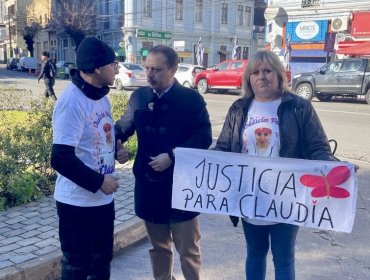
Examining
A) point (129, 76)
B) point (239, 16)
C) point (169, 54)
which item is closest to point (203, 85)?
point (129, 76)

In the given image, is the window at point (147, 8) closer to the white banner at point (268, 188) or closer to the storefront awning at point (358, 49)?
the storefront awning at point (358, 49)

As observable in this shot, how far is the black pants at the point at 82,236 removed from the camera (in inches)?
103

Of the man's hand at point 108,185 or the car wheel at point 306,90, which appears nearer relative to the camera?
the man's hand at point 108,185

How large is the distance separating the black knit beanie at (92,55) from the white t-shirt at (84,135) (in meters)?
0.15

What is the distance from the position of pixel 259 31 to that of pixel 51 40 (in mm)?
25616

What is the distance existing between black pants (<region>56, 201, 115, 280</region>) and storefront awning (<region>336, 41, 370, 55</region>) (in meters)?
22.8

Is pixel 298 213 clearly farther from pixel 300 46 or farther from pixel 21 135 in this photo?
pixel 300 46

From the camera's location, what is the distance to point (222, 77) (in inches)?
848

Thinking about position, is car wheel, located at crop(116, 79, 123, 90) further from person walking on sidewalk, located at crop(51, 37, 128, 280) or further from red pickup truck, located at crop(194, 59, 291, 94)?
person walking on sidewalk, located at crop(51, 37, 128, 280)

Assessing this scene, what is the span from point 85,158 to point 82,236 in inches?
19.7

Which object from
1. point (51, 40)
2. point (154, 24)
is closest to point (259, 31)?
point (154, 24)

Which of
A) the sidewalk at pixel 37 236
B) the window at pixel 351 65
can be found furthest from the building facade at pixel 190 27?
the sidewalk at pixel 37 236

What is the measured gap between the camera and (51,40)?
5241cm

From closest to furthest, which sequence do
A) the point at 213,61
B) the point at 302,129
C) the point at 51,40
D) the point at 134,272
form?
the point at 302,129
the point at 134,272
the point at 213,61
the point at 51,40
